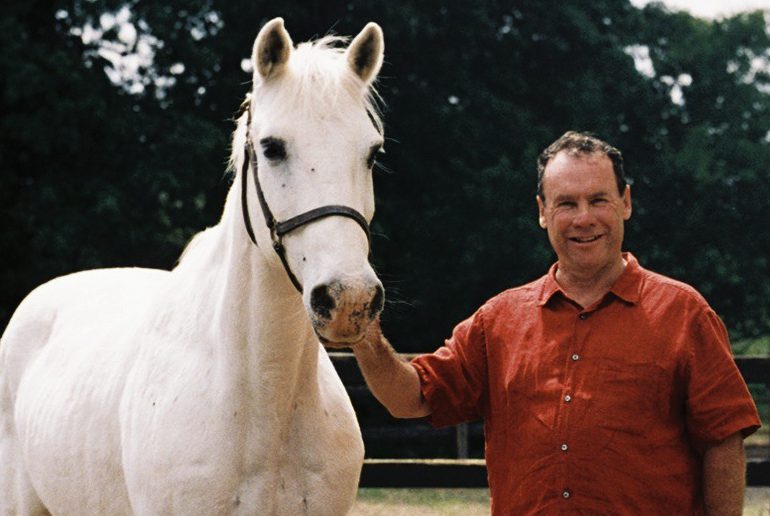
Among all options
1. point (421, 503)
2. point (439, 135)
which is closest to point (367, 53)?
point (421, 503)

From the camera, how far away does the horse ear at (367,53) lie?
3.12m

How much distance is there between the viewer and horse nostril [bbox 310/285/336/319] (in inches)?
102

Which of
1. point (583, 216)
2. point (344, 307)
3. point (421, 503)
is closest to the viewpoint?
point (344, 307)

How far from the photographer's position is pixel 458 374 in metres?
3.12

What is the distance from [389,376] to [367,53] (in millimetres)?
951

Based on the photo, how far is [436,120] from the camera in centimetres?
1881

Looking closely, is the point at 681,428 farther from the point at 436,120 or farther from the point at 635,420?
the point at 436,120

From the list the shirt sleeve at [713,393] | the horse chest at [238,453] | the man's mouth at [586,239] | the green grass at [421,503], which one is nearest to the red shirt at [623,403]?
the shirt sleeve at [713,393]

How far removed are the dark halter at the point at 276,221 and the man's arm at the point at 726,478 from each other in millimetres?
1039

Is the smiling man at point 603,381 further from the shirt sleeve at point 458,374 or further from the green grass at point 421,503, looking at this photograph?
the green grass at point 421,503

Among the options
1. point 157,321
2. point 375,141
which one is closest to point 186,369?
point 157,321

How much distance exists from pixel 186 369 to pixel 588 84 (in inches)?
664

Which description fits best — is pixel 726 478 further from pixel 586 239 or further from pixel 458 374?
pixel 458 374

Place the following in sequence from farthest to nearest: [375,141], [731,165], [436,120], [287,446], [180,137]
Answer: [731,165], [436,120], [180,137], [287,446], [375,141]
